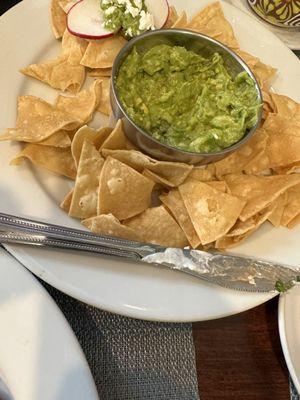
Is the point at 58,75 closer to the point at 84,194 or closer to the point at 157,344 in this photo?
the point at 84,194

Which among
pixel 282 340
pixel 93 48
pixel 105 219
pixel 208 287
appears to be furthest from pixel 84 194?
pixel 282 340

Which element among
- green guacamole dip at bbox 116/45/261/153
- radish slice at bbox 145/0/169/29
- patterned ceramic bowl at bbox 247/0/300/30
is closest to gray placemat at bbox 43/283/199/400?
green guacamole dip at bbox 116/45/261/153

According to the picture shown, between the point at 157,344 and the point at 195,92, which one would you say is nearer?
the point at 157,344

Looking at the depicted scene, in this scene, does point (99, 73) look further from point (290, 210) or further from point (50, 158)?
point (290, 210)

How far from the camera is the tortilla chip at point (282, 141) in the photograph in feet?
4.78

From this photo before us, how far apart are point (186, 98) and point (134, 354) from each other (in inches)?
27.3

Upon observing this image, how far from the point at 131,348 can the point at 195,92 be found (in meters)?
0.71

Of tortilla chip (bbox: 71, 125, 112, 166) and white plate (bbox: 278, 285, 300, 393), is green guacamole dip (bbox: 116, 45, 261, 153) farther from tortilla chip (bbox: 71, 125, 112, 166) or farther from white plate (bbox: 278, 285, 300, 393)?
white plate (bbox: 278, 285, 300, 393)

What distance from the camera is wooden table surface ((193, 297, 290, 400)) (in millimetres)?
1300

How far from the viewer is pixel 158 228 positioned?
1.30m

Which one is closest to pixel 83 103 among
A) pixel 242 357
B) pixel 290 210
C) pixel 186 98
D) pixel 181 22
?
pixel 186 98

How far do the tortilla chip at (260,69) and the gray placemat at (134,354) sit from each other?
0.80m

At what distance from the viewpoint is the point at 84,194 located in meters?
1.28

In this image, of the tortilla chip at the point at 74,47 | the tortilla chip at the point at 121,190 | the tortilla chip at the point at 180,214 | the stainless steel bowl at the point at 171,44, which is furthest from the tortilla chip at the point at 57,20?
the tortilla chip at the point at 180,214
